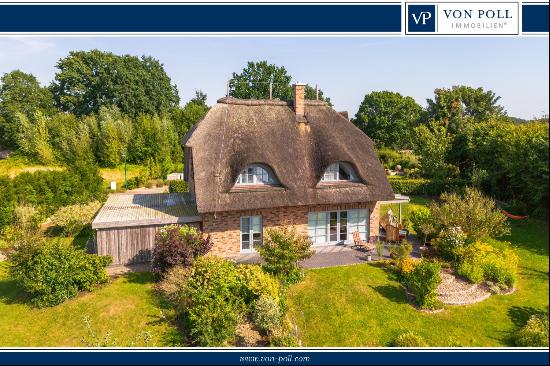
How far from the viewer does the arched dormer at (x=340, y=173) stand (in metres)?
17.0

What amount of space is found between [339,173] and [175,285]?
8948 mm

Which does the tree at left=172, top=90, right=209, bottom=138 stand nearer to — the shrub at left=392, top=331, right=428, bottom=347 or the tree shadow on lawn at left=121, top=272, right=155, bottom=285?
the tree shadow on lawn at left=121, top=272, right=155, bottom=285

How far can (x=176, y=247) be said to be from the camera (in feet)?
44.5

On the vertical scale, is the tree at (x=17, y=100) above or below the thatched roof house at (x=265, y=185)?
above

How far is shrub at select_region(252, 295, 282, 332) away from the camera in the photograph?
36.1ft

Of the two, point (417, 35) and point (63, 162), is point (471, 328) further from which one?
point (63, 162)

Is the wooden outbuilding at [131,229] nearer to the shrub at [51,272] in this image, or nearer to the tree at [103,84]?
the shrub at [51,272]

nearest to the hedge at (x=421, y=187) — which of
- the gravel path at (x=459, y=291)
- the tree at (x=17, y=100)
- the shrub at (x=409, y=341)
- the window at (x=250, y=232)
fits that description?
the gravel path at (x=459, y=291)

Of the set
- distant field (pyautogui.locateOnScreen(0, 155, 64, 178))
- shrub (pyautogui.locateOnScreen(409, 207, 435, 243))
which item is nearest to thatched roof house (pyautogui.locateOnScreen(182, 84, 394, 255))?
shrub (pyautogui.locateOnScreen(409, 207, 435, 243))

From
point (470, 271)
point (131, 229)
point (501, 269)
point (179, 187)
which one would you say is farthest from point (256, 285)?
point (179, 187)

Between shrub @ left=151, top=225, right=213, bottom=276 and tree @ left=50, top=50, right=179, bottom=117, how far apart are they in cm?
3892

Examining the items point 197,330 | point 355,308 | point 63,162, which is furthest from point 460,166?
point 63,162

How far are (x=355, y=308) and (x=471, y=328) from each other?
3.62 metres

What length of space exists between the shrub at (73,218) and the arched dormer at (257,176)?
9821 millimetres
